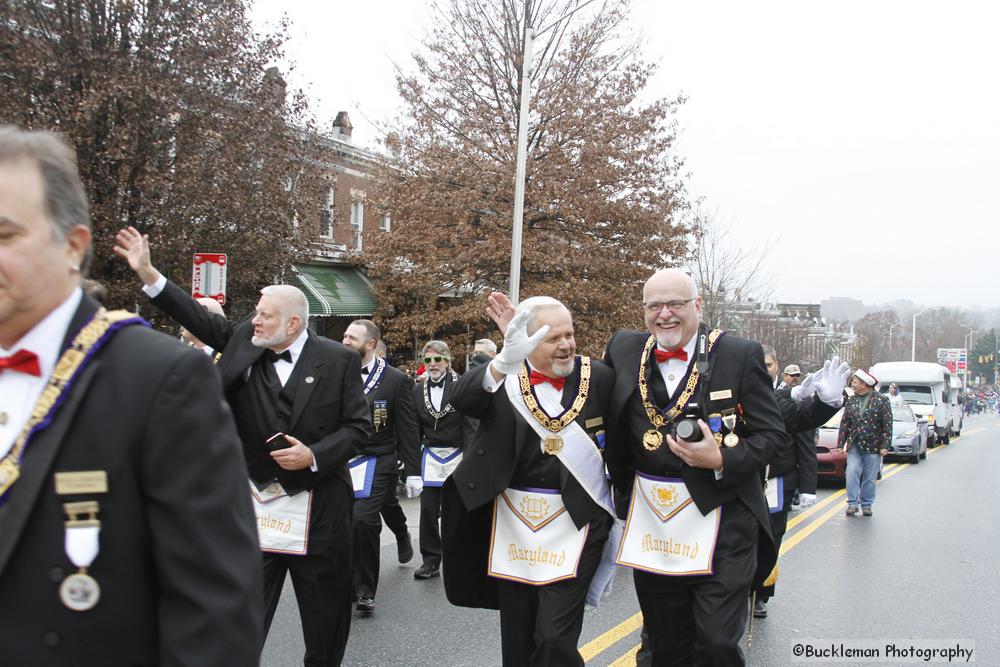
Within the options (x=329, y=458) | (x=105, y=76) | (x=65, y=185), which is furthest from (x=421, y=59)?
(x=65, y=185)

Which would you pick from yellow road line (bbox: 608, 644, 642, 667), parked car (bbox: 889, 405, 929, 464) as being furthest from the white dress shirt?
parked car (bbox: 889, 405, 929, 464)

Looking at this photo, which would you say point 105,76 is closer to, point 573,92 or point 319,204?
point 319,204

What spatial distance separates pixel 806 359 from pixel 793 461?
1521 inches

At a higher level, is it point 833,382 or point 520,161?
point 520,161

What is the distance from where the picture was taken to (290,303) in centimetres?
470

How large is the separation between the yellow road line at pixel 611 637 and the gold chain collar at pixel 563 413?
2.22 meters

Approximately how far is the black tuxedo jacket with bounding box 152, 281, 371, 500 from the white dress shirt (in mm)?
2849

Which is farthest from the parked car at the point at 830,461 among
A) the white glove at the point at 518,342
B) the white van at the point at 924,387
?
Result: the white van at the point at 924,387

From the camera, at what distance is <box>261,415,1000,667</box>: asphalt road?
237 inches

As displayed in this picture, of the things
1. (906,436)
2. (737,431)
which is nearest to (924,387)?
(906,436)

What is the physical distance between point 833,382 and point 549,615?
7.13 feet

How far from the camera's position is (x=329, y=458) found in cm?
464

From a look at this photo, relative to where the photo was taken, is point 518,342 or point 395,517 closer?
point 518,342

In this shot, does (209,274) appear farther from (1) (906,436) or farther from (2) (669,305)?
(1) (906,436)
